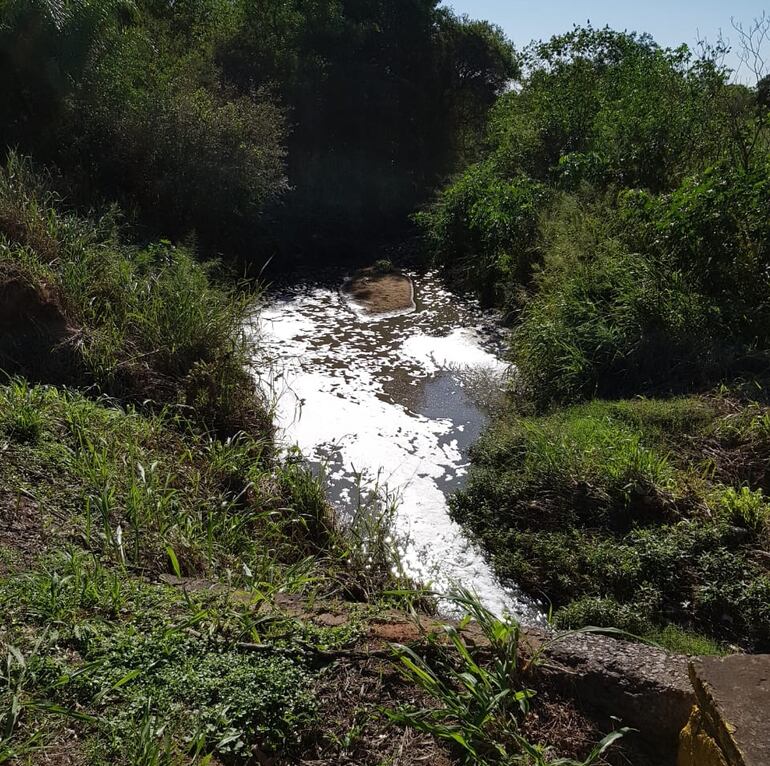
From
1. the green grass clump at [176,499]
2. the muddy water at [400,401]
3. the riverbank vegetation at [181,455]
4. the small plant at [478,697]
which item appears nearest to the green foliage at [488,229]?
the muddy water at [400,401]

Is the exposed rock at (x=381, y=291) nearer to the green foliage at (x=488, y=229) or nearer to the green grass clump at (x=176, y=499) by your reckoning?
the green foliage at (x=488, y=229)

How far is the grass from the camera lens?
395cm

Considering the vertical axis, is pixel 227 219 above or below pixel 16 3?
below

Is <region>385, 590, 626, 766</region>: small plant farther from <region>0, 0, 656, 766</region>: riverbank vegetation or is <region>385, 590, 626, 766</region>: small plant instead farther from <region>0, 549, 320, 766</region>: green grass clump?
<region>0, 549, 320, 766</region>: green grass clump

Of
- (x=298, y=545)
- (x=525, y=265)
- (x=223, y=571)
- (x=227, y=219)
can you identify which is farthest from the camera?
(x=227, y=219)

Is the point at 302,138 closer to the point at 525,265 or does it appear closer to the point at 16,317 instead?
the point at 525,265

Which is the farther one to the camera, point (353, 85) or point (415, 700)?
point (353, 85)

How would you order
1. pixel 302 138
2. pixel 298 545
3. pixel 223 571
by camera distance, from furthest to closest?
pixel 302 138, pixel 298 545, pixel 223 571

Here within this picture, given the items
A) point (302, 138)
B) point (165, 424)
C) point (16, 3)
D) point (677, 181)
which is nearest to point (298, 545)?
point (165, 424)

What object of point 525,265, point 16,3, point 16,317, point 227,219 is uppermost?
point 16,3

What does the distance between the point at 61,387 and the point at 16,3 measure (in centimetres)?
589

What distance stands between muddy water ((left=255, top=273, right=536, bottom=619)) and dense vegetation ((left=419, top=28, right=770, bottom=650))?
11.0 inches

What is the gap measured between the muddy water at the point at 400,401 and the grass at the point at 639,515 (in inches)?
10.6

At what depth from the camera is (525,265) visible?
947cm
